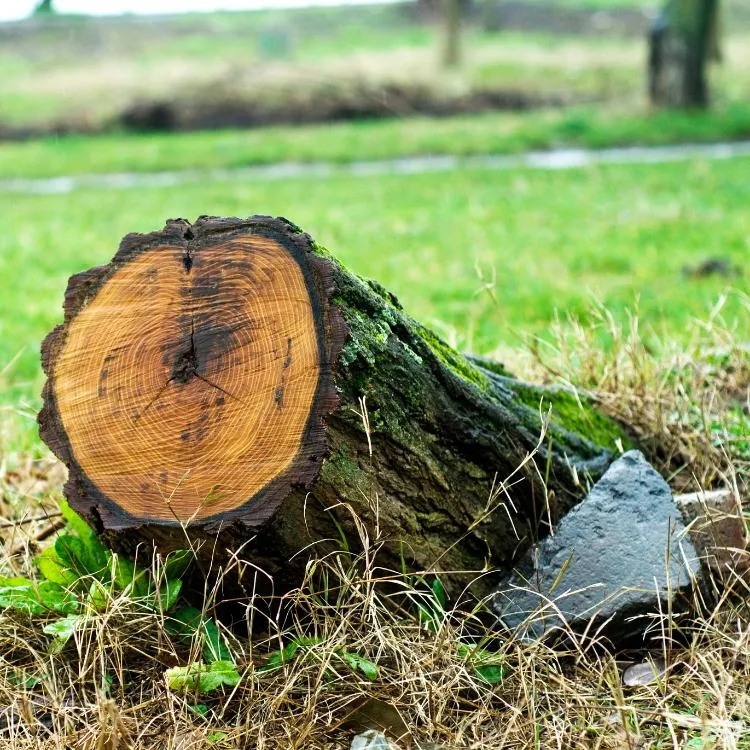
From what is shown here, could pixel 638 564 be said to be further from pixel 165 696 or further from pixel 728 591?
pixel 165 696

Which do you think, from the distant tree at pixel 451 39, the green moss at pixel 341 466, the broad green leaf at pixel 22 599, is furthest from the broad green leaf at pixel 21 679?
the distant tree at pixel 451 39

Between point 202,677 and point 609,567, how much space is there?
1.05 meters

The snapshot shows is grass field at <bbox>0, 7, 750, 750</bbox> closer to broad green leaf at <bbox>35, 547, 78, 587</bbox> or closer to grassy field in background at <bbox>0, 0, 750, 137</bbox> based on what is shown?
broad green leaf at <bbox>35, 547, 78, 587</bbox>

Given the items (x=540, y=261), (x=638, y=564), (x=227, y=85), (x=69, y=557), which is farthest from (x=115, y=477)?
(x=227, y=85)

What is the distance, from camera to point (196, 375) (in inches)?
92.6

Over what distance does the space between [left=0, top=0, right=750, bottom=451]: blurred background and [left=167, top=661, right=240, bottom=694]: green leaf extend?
3.92 feet

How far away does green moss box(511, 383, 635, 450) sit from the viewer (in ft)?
10.0

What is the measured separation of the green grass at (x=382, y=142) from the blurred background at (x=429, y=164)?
6cm

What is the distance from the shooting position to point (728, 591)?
2615 millimetres

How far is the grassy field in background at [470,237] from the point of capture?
234 inches

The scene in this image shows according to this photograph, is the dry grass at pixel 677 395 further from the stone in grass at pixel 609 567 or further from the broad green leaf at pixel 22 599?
the broad green leaf at pixel 22 599

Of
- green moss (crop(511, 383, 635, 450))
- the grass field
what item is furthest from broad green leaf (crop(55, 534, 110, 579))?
green moss (crop(511, 383, 635, 450))

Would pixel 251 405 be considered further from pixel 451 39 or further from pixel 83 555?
pixel 451 39

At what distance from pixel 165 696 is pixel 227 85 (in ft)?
69.9
